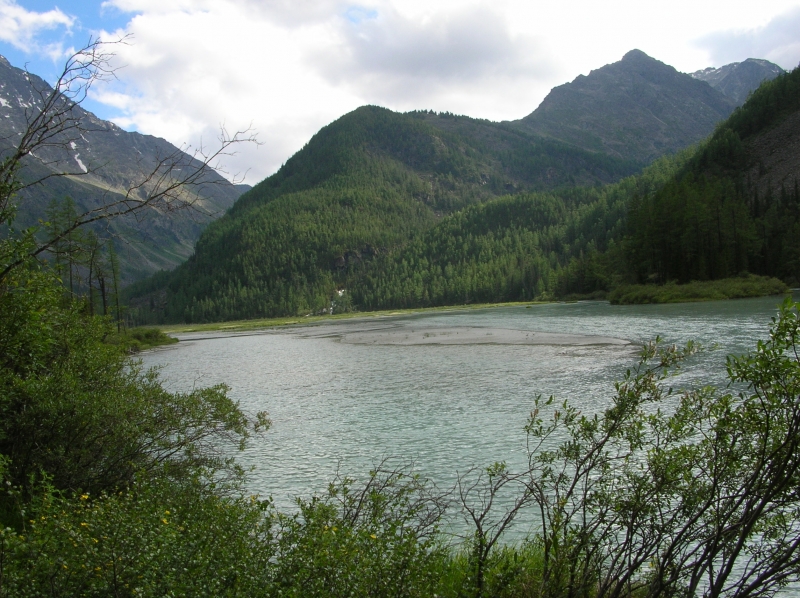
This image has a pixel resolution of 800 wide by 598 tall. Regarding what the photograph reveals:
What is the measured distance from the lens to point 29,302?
9734mm

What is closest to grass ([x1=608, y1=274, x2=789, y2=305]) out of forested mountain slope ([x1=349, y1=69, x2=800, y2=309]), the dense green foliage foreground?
forested mountain slope ([x1=349, y1=69, x2=800, y2=309])

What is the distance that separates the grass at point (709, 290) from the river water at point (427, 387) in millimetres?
30972

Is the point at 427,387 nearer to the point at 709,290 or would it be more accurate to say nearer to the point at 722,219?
→ the point at 709,290

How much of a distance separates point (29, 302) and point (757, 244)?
339ft

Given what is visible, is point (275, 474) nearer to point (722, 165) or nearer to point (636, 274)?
point (636, 274)

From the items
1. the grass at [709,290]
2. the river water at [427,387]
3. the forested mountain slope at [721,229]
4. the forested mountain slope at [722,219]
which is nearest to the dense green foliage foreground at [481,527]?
the river water at [427,387]

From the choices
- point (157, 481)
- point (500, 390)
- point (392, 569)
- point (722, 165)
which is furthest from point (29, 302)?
point (722, 165)

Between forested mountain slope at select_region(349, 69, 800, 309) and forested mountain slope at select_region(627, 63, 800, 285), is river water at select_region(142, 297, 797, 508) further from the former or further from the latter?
forested mountain slope at select_region(349, 69, 800, 309)

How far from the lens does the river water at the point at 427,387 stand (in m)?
16.7

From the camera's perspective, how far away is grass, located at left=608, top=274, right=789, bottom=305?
3039 inches

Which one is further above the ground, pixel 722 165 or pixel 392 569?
pixel 722 165

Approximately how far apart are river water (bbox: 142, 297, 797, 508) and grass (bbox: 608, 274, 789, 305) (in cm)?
3097

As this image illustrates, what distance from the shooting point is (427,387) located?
28.6m

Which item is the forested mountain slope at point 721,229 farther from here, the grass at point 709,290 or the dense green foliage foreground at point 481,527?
the dense green foliage foreground at point 481,527
